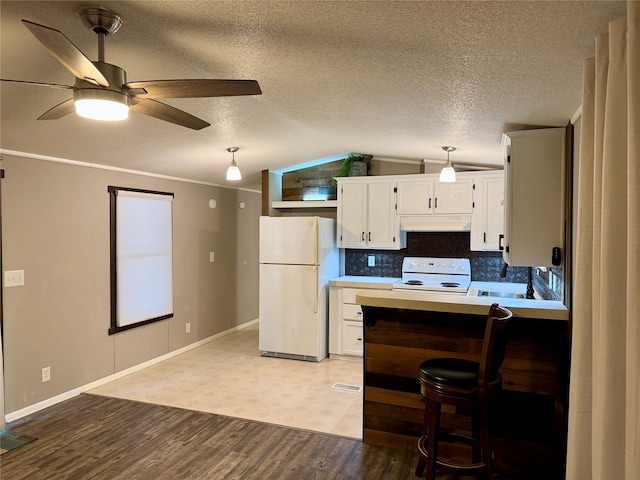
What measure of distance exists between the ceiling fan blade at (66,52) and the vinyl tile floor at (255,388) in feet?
9.21

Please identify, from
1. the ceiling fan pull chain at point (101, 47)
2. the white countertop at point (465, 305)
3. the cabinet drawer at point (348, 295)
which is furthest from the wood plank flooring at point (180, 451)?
the ceiling fan pull chain at point (101, 47)

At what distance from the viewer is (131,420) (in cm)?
350

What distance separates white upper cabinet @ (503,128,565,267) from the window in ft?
12.0

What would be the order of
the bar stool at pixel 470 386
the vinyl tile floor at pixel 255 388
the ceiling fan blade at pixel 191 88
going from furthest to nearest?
the vinyl tile floor at pixel 255 388 < the bar stool at pixel 470 386 < the ceiling fan blade at pixel 191 88

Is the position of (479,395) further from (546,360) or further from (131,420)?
(131,420)

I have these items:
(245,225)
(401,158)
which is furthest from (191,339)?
(401,158)

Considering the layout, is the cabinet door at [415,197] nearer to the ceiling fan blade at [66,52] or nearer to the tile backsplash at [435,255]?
the tile backsplash at [435,255]

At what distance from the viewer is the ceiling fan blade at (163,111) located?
6.45 feet

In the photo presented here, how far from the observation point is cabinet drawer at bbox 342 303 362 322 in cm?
505

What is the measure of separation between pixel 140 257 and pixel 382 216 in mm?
2782

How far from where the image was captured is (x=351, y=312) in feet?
16.7

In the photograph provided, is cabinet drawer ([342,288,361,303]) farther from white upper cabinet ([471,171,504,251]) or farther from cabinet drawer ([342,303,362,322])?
white upper cabinet ([471,171,504,251])

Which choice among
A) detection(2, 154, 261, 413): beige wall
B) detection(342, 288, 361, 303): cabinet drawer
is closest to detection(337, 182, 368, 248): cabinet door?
detection(342, 288, 361, 303): cabinet drawer

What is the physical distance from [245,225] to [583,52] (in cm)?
556
